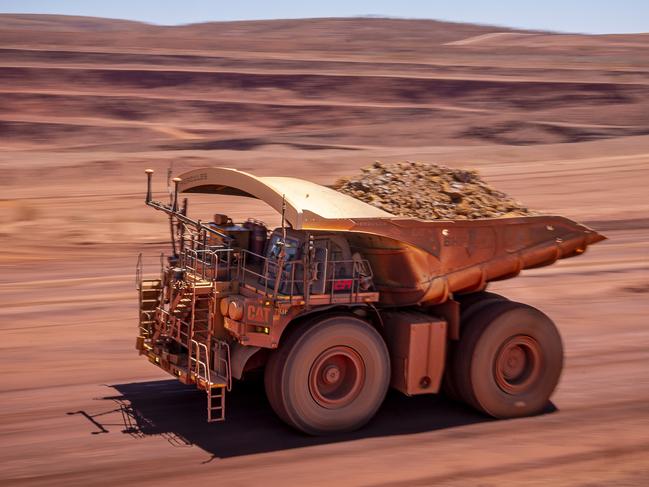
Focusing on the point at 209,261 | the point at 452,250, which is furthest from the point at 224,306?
the point at 452,250

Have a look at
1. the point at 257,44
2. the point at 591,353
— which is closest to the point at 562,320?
the point at 591,353

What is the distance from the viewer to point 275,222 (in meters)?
24.0

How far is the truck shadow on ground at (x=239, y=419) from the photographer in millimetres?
8945

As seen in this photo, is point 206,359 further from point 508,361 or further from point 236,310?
point 508,361

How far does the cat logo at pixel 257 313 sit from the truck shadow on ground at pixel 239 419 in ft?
4.00

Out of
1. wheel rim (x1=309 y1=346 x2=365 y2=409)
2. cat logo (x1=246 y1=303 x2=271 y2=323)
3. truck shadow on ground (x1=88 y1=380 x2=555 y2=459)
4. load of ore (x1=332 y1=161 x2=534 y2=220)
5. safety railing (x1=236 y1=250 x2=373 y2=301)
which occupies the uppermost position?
load of ore (x1=332 y1=161 x2=534 y2=220)

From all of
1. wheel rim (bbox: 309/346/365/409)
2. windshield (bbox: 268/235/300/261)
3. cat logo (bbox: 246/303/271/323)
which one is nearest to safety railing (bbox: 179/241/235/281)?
windshield (bbox: 268/235/300/261)

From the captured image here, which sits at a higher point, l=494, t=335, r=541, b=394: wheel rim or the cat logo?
the cat logo

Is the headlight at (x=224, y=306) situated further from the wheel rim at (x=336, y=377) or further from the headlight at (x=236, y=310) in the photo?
the wheel rim at (x=336, y=377)

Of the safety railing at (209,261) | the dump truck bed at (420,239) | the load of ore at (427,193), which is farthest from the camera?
the load of ore at (427,193)

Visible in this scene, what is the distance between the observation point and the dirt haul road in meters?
8.59

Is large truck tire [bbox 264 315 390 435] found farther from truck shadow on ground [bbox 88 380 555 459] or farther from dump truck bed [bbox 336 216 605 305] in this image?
dump truck bed [bbox 336 216 605 305]

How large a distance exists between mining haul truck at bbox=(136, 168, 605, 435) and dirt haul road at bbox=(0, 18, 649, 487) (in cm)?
46

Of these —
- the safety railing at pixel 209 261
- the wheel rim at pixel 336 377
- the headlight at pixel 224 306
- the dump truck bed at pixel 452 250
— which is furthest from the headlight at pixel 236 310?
the dump truck bed at pixel 452 250
